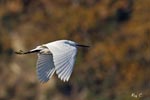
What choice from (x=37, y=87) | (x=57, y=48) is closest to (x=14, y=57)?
(x=37, y=87)

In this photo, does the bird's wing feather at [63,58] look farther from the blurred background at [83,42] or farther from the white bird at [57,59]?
the blurred background at [83,42]

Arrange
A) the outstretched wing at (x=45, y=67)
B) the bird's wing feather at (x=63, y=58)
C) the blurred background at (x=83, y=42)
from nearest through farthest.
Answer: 1. the bird's wing feather at (x=63, y=58)
2. the outstretched wing at (x=45, y=67)
3. the blurred background at (x=83, y=42)

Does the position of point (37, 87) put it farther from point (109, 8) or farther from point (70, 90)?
point (109, 8)

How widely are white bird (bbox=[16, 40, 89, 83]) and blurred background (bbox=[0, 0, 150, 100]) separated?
9.12 m

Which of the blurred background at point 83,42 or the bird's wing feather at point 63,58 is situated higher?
the bird's wing feather at point 63,58

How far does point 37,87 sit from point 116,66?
5.34 ft

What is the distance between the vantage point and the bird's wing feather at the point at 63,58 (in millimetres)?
5688

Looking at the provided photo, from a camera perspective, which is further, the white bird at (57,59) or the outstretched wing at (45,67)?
the outstretched wing at (45,67)

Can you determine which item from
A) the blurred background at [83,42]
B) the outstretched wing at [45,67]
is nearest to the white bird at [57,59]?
the outstretched wing at [45,67]

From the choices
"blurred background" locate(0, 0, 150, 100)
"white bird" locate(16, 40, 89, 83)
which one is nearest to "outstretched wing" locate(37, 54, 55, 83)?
"white bird" locate(16, 40, 89, 83)

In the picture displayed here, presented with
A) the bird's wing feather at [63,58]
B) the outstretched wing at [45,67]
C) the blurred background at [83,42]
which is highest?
the bird's wing feather at [63,58]

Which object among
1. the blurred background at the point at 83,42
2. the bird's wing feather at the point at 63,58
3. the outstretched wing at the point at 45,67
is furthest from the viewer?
the blurred background at the point at 83,42

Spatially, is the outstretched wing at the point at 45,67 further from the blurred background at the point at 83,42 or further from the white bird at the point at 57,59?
the blurred background at the point at 83,42

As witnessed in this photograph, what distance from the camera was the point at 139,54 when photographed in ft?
56.3
